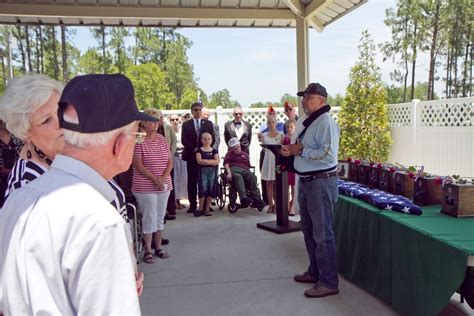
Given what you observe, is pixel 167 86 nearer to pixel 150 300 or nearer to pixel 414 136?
pixel 414 136

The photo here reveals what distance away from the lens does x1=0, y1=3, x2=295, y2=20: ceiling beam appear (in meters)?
5.46

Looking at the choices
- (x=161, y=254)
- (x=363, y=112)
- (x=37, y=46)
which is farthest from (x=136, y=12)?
(x=37, y=46)

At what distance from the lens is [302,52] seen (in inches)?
233

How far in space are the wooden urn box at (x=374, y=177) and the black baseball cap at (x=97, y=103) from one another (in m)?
3.14

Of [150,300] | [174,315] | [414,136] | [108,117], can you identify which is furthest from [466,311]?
[414,136]

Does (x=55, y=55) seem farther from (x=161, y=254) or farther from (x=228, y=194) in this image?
(x=161, y=254)

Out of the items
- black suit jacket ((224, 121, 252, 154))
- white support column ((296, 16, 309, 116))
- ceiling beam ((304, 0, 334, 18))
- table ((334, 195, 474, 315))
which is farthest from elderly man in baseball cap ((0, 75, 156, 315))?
black suit jacket ((224, 121, 252, 154))

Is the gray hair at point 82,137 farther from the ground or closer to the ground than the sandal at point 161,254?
farther from the ground

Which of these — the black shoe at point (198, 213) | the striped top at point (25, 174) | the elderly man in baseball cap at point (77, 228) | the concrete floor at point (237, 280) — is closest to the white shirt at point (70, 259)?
the elderly man in baseball cap at point (77, 228)

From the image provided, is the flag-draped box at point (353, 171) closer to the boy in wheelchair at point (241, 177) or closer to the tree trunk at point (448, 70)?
the boy in wheelchair at point (241, 177)

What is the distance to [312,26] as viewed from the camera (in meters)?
6.25

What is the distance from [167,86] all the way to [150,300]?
63.4ft

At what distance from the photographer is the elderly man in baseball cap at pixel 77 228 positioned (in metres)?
0.71

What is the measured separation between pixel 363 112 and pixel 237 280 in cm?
621
